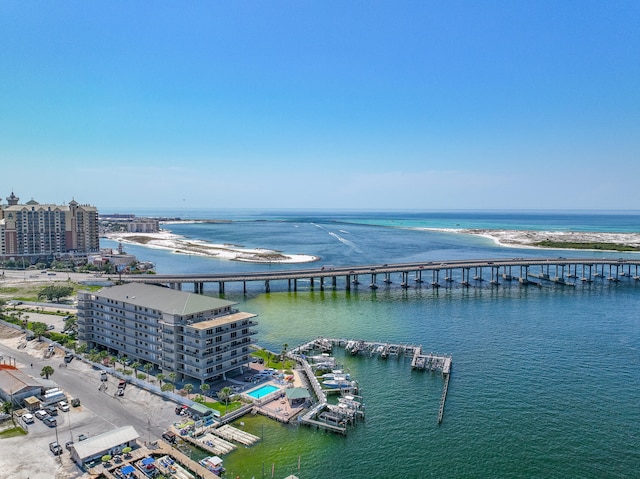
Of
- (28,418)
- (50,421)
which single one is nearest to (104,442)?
(50,421)

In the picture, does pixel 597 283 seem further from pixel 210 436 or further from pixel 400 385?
pixel 210 436

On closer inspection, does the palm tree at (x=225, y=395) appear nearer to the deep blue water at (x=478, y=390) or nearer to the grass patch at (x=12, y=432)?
the deep blue water at (x=478, y=390)

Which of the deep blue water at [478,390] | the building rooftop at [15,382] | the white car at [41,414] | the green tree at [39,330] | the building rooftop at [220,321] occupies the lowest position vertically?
the deep blue water at [478,390]

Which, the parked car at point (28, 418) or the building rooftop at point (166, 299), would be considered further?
the building rooftop at point (166, 299)

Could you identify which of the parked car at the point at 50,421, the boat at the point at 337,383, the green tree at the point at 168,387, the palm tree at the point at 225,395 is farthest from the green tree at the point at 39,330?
the boat at the point at 337,383

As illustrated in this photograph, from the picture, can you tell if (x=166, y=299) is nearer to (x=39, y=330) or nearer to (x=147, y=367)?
(x=147, y=367)

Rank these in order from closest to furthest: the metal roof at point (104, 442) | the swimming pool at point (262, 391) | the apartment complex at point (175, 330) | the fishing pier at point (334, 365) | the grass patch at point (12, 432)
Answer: the metal roof at point (104, 442) → the grass patch at point (12, 432) → the fishing pier at point (334, 365) → the swimming pool at point (262, 391) → the apartment complex at point (175, 330)

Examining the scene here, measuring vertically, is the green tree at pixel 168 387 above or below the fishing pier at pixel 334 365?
above
